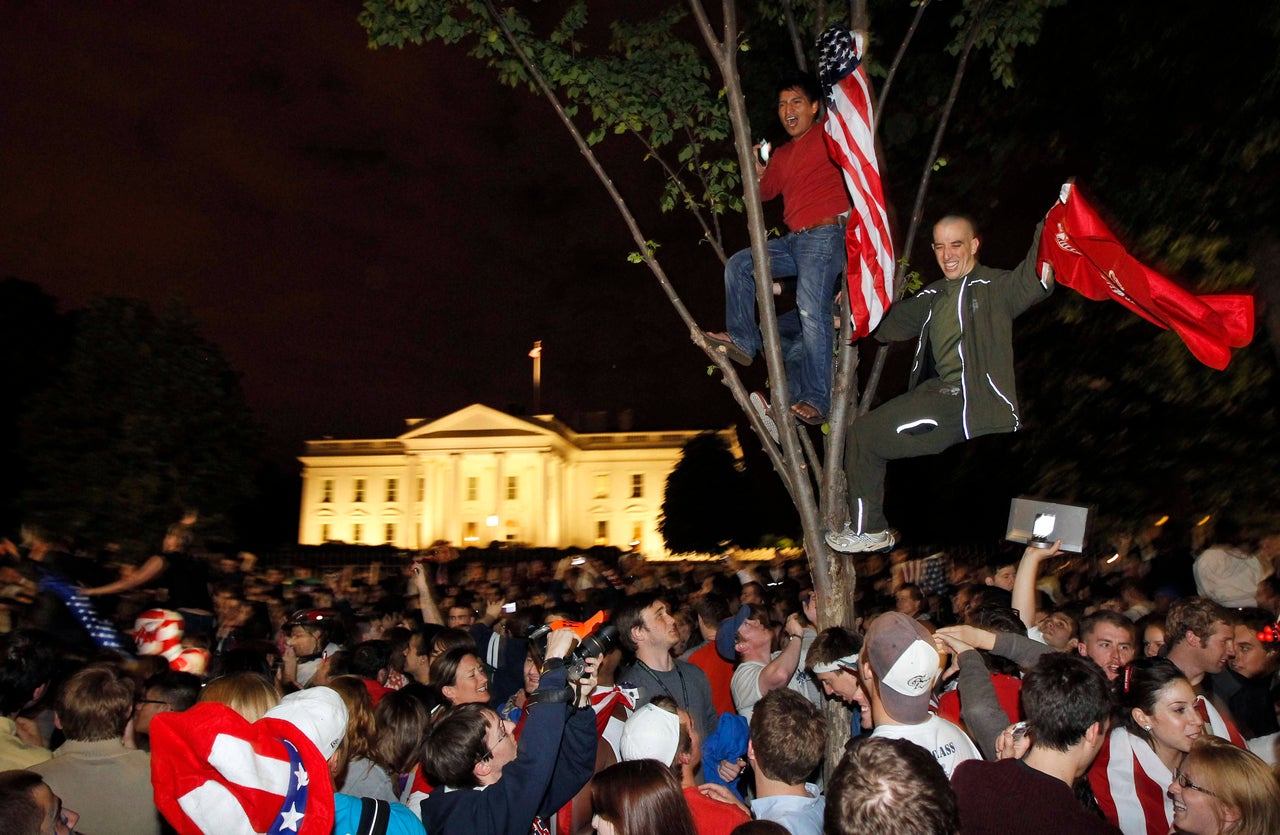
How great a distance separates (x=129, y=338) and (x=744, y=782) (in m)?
41.8

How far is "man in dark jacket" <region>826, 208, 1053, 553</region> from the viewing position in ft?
15.0

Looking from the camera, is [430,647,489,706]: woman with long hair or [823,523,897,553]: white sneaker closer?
[823,523,897,553]: white sneaker

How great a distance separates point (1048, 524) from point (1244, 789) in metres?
1.63

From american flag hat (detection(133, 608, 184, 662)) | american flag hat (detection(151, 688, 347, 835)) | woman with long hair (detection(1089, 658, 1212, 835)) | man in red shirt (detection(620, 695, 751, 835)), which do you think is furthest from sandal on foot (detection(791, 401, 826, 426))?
american flag hat (detection(133, 608, 184, 662))

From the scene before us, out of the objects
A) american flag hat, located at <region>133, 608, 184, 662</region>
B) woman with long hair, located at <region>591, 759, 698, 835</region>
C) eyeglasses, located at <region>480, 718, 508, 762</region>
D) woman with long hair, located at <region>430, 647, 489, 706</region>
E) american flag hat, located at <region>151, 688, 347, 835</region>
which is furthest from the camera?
american flag hat, located at <region>133, 608, 184, 662</region>

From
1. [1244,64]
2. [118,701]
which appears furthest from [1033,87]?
[118,701]

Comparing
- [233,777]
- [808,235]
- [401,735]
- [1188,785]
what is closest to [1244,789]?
[1188,785]

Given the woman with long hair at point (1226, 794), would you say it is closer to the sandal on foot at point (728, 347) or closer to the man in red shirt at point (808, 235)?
the man in red shirt at point (808, 235)

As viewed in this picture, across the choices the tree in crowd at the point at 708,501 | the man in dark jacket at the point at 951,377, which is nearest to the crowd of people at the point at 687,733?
the man in dark jacket at the point at 951,377

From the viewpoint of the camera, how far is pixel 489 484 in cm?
9081

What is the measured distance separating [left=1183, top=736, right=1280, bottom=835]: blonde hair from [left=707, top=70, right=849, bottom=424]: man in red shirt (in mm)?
2246

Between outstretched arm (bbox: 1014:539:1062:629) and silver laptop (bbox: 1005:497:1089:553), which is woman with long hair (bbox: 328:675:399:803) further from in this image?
outstretched arm (bbox: 1014:539:1062:629)

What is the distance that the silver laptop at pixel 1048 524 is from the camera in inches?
196

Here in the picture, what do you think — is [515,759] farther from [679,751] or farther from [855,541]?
[855,541]
